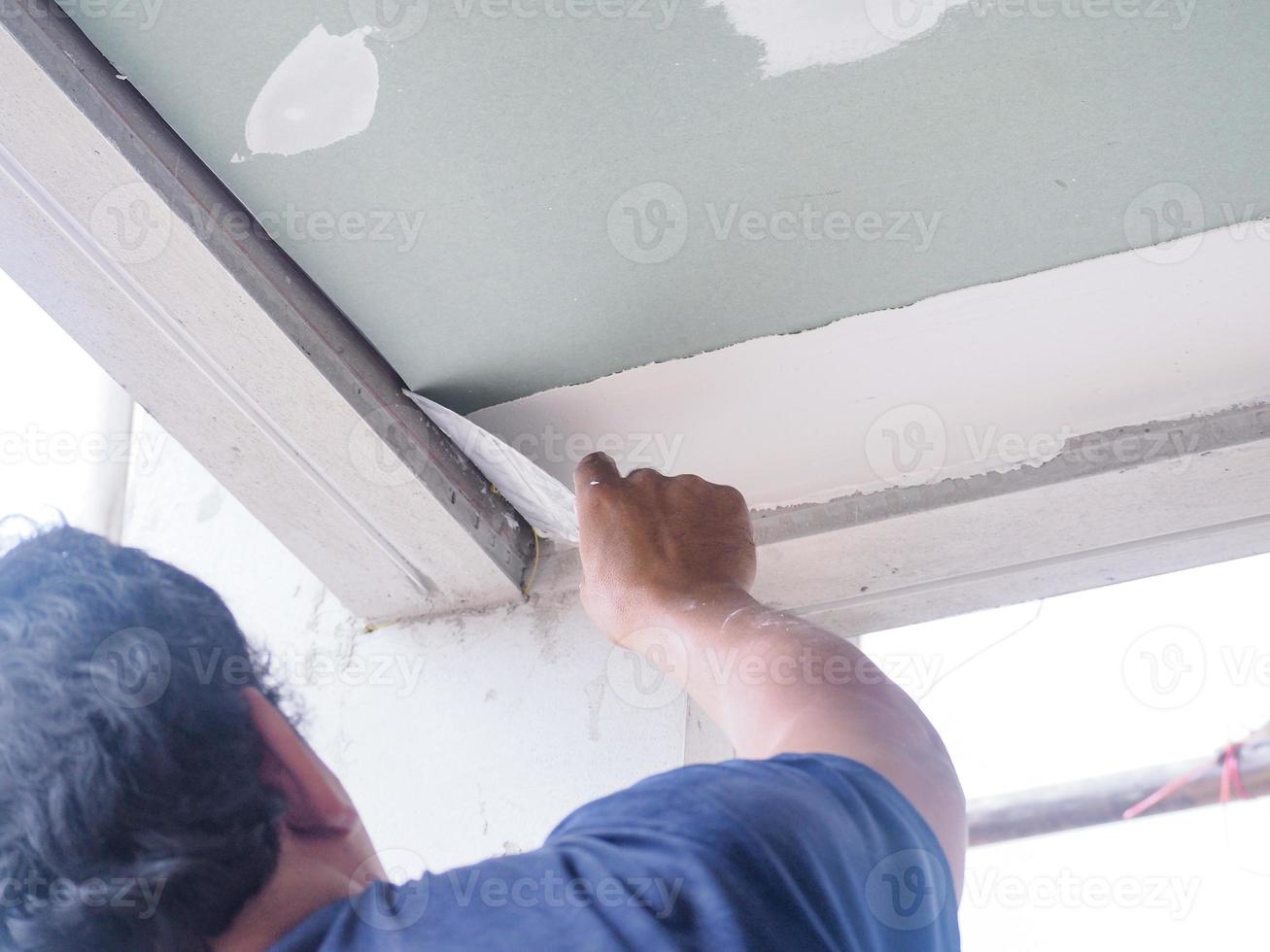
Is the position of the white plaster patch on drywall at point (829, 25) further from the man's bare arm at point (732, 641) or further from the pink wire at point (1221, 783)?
the pink wire at point (1221, 783)

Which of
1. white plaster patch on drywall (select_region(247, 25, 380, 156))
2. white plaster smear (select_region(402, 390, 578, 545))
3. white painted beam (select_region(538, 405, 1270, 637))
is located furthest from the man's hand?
white plaster patch on drywall (select_region(247, 25, 380, 156))

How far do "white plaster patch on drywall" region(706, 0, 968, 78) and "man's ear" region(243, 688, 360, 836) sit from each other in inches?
29.5

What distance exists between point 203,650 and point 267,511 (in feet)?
1.82

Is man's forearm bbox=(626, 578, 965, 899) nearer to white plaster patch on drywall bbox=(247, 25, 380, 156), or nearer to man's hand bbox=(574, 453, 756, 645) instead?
man's hand bbox=(574, 453, 756, 645)

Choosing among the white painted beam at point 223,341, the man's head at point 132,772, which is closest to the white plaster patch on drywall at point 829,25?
the white painted beam at point 223,341

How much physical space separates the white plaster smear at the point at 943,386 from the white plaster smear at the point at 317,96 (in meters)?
0.44

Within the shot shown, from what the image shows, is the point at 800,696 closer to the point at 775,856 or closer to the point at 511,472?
the point at 775,856

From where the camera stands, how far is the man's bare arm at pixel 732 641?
1.00 metres

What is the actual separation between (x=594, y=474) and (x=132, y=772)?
23.1 inches

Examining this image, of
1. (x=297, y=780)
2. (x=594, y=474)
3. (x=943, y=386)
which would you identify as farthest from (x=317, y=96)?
(x=943, y=386)

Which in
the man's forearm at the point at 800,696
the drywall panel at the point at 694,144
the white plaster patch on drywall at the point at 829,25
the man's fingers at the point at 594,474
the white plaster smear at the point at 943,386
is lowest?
the man's forearm at the point at 800,696

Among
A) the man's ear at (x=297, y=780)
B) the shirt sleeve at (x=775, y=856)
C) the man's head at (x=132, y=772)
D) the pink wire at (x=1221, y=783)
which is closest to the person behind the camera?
the shirt sleeve at (x=775, y=856)

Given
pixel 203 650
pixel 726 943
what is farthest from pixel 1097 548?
pixel 203 650

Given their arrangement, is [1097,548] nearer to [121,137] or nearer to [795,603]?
[795,603]
